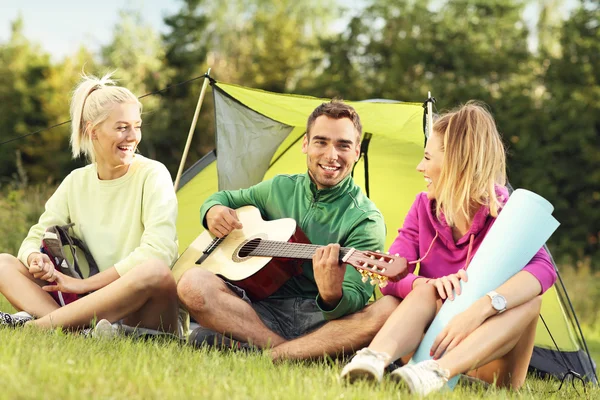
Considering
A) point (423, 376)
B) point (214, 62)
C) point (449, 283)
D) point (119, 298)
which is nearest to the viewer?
point (423, 376)

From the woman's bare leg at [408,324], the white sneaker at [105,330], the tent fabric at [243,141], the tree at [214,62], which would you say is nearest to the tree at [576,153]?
the tree at [214,62]

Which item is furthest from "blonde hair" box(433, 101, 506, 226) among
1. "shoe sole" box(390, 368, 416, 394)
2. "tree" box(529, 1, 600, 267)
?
"tree" box(529, 1, 600, 267)

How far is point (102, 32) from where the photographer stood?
22625mm

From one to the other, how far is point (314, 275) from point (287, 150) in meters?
2.10

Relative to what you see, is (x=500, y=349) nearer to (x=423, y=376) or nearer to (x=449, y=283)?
(x=449, y=283)

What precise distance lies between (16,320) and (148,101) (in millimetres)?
16191

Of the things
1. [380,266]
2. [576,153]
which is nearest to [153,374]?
[380,266]

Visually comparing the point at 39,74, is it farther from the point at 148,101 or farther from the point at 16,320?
the point at 16,320

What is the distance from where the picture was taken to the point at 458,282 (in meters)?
2.82

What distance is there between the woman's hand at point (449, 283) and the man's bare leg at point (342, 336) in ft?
0.86

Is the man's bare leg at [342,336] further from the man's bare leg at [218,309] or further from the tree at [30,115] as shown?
the tree at [30,115]

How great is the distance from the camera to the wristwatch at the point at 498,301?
106 inches

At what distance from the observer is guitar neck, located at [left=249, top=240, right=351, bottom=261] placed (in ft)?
9.97

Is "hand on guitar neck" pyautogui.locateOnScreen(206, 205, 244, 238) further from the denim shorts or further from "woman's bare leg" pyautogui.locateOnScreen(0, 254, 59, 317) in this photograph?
"woman's bare leg" pyautogui.locateOnScreen(0, 254, 59, 317)
